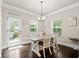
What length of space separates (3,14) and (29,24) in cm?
79

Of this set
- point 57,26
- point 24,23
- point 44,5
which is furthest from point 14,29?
point 57,26

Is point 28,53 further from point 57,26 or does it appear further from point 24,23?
point 57,26

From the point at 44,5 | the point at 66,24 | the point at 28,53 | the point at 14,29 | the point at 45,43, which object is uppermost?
the point at 44,5

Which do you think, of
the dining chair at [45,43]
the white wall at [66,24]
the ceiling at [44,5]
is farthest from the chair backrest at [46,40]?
the ceiling at [44,5]

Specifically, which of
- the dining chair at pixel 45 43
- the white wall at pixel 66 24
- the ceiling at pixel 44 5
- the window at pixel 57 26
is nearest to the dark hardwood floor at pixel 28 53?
the dining chair at pixel 45 43

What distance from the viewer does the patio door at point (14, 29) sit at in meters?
2.47

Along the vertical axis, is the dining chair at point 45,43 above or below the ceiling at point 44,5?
below

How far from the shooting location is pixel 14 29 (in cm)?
249

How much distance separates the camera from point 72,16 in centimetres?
251

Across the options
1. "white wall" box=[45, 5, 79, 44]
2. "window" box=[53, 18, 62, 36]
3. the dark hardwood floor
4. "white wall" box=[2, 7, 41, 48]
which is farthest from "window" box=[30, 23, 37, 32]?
"window" box=[53, 18, 62, 36]

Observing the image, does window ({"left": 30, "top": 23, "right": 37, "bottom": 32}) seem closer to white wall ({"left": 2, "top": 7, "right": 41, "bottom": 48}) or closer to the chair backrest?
white wall ({"left": 2, "top": 7, "right": 41, "bottom": 48})

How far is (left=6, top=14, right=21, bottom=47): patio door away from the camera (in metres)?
2.47


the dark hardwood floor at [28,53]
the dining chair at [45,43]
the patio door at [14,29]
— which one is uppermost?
the patio door at [14,29]

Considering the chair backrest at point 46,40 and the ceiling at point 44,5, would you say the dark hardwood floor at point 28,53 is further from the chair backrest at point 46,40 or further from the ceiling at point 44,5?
the ceiling at point 44,5
